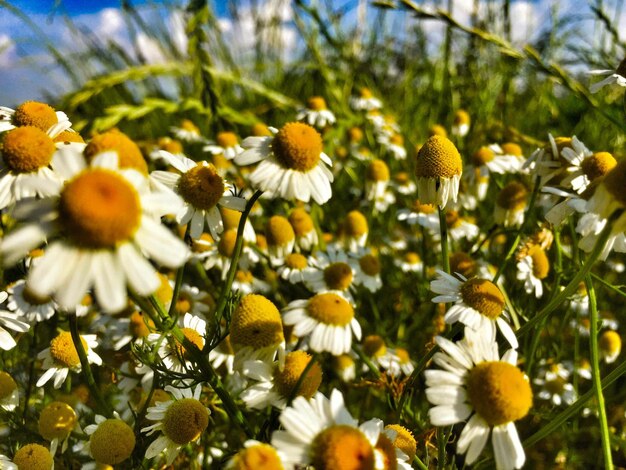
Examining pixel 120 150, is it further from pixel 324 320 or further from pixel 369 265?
pixel 369 265

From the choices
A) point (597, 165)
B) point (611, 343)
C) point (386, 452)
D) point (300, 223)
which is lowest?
point (611, 343)

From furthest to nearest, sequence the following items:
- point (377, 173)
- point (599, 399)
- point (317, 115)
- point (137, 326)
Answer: point (317, 115), point (377, 173), point (137, 326), point (599, 399)

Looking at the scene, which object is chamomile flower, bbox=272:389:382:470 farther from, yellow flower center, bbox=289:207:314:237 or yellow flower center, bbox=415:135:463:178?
yellow flower center, bbox=289:207:314:237

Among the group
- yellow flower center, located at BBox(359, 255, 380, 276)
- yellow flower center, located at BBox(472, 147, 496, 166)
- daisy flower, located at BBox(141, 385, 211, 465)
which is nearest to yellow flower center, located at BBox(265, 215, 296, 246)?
yellow flower center, located at BBox(359, 255, 380, 276)

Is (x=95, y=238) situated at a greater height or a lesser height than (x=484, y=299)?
greater

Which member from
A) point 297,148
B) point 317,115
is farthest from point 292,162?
point 317,115

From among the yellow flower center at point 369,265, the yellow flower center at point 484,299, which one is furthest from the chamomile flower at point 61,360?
the yellow flower center at point 369,265

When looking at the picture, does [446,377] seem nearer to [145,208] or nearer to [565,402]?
[145,208]
